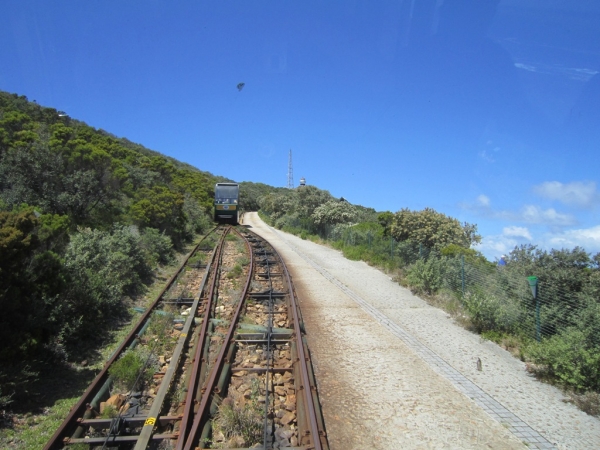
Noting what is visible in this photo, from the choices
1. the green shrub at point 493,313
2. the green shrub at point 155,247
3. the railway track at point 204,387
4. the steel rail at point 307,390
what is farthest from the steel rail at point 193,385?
the green shrub at point 155,247

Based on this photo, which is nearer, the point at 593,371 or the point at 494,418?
the point at 494,418

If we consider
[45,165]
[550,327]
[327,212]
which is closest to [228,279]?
[45,165]

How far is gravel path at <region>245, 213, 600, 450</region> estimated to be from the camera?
5.32 metres

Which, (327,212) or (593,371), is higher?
(327,212)

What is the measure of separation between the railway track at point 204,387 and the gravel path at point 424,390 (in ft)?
1.41

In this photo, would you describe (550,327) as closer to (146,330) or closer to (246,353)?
(246,353)

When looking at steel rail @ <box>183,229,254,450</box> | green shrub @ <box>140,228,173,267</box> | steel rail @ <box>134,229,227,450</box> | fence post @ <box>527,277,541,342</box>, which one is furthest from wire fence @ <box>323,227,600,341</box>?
green shrub @ <box>140,228,173,267</box>

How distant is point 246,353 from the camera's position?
7.83m

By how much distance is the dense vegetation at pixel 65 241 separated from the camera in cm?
657

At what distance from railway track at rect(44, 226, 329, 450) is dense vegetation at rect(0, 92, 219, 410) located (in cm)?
116

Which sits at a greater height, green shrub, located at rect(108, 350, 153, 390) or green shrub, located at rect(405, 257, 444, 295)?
green shrub, located at rect(405, 257, 444, 295)

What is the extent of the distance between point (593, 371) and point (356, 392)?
361 cm

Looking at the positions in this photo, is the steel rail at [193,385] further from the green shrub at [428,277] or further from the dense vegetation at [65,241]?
the green shrub at [428,277]

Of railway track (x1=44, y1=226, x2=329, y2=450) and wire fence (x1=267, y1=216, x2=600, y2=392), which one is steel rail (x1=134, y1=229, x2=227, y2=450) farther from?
wire fence (x1=267, y1=216, x2=600, y2=392)
